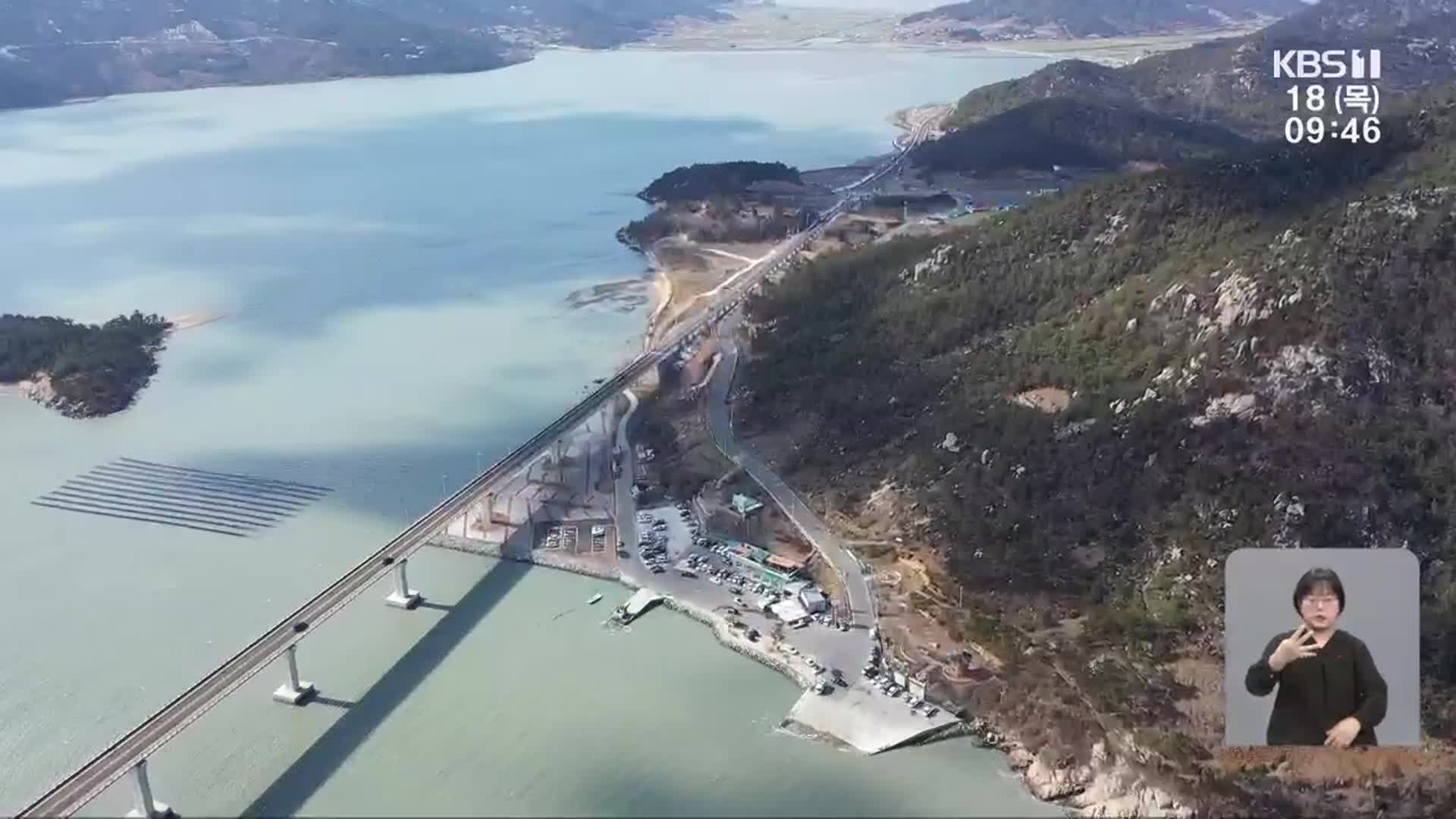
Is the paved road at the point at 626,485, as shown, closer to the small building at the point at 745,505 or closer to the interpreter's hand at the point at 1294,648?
the small building at the point at 745,505

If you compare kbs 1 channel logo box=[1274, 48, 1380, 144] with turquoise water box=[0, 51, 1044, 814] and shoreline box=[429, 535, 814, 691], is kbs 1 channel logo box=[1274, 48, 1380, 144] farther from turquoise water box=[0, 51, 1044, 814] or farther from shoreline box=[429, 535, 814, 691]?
turquoise water box=[0, 51, 1044, 814]

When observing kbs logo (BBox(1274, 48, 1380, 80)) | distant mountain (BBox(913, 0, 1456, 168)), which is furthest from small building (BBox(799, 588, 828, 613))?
distant mountain (BBox(913, 0, 1456, 168))

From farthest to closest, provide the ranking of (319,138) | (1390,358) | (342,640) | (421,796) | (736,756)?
(319,138)
(1390,358)
(342,640)
(736,756)
(421,796)

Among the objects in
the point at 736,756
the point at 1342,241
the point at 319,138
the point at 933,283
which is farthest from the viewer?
the point at 319,138

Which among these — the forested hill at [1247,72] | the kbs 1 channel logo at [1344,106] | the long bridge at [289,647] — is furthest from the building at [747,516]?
the forested hill at [1247,72]

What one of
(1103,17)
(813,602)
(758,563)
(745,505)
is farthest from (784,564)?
(1103,17)

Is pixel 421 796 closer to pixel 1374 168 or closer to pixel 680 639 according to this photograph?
pixel 680 639

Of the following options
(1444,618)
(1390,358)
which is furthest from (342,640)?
(1390,358)

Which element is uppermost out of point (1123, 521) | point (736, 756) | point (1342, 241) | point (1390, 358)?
point (1342, 241)
